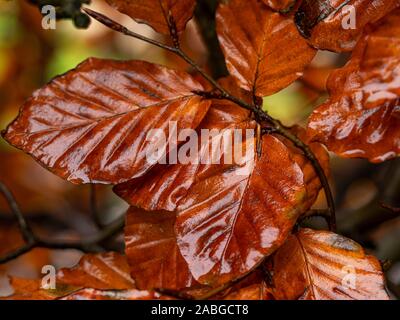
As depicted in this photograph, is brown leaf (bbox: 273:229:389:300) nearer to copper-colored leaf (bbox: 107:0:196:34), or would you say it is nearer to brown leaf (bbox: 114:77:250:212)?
brown leaf (bbox: 114:77:250:212)

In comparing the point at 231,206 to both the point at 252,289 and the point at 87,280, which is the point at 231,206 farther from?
the point at 87,280


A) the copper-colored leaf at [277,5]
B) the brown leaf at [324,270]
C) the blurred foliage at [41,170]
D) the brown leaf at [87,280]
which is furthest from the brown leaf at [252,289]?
the blurred foliage at [41,170]

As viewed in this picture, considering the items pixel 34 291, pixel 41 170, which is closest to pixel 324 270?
pixel 34 291

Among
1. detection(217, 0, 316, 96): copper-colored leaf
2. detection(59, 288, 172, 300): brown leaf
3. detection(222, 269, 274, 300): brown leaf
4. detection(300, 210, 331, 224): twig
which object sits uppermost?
detection(217, 0, 316, 96): copper-colored leaf

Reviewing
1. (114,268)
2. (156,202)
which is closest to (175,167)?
(156,202)

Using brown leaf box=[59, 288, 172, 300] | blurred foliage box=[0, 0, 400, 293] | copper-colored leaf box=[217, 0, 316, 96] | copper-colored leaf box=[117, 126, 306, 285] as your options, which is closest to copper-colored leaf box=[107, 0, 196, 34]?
copper-colored leaf box=[217, 0, 316, 96]

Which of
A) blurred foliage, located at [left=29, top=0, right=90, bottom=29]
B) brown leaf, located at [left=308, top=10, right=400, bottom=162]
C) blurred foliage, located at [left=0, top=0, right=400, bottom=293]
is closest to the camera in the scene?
brown leaf, located at [left=308, top=10, right=400, bottom=162]

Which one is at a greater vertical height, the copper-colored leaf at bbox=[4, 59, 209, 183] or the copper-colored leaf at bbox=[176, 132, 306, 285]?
the copper-colored leaf at bbox=[4, 59, 209, 183]
